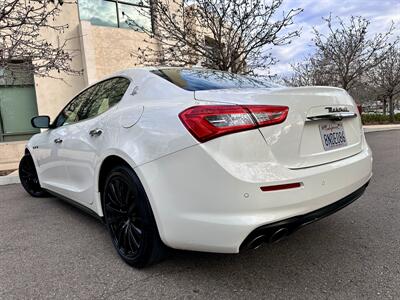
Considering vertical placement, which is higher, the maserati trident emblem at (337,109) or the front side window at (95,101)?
the front side window at (95,101)

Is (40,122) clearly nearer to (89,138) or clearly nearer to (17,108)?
(89,138)

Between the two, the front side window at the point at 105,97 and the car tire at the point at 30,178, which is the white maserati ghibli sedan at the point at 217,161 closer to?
the front side window at the point at 105,97

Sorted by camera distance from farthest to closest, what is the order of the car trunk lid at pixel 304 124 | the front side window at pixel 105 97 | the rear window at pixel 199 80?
the front side window at pixel 105 97 < the rear window at pixel 199 80 < the car trunk lid at pixel 304 124

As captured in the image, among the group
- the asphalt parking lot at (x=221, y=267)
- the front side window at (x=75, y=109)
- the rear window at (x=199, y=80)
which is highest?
the rear window at (x=199, y=80)

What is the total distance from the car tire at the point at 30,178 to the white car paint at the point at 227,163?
9.26ft

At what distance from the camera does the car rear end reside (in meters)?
1.96

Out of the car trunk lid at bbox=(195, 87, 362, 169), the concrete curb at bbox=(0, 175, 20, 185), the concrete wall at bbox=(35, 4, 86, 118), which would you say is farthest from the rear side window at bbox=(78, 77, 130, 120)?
the concrete wall at bbox=(35, 4, 86, 118)

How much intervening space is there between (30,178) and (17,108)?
8023 mm

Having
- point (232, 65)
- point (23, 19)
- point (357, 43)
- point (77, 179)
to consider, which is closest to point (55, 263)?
point (77, 179)

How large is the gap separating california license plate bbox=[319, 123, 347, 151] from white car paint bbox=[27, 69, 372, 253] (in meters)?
0.05

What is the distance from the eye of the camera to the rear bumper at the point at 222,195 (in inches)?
76.6

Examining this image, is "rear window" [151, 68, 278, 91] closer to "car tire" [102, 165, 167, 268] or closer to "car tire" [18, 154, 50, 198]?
"car tire" [102, 165, 167, 268]

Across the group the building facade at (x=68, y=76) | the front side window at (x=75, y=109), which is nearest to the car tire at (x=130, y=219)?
the front side window at (x=75, y=109)

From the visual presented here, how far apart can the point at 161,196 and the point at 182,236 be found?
0.29 meters
